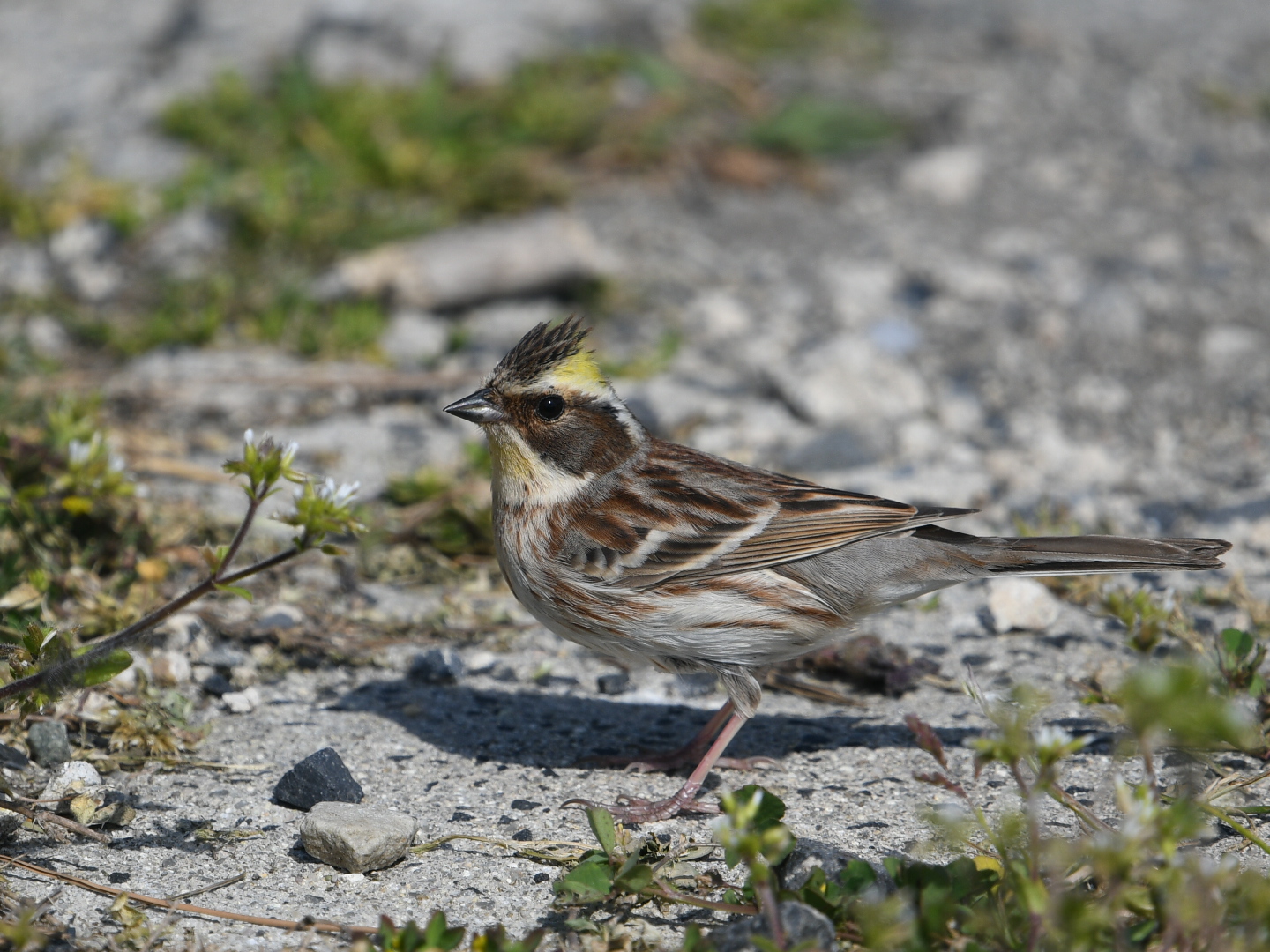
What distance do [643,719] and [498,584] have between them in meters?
1.00

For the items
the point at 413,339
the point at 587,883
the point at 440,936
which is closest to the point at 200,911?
the point at 440,936

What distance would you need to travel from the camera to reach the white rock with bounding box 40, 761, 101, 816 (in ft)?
11.5

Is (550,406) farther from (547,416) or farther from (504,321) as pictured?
(504,321)

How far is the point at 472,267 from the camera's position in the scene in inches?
283

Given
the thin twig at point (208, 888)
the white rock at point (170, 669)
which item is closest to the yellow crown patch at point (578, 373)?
the white rock at point (170, 669)

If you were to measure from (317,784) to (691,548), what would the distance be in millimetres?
1424

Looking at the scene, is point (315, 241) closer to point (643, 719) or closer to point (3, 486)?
point (3, 486)

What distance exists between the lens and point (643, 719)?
4.63 meters

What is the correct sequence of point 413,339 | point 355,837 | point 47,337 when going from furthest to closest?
point 413,339 → point 47,337 → point 355,837

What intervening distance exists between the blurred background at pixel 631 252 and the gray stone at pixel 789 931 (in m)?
2.74

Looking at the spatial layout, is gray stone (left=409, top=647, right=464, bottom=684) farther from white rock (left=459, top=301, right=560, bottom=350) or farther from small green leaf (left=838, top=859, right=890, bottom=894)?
white rock (left=459, top=301, right=560, bottom=350)

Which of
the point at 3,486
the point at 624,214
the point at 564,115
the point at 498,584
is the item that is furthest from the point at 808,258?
the point at 3,486

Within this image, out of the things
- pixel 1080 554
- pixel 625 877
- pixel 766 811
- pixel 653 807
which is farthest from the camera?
pixel 1080 554

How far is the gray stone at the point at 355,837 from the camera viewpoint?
129 inches
